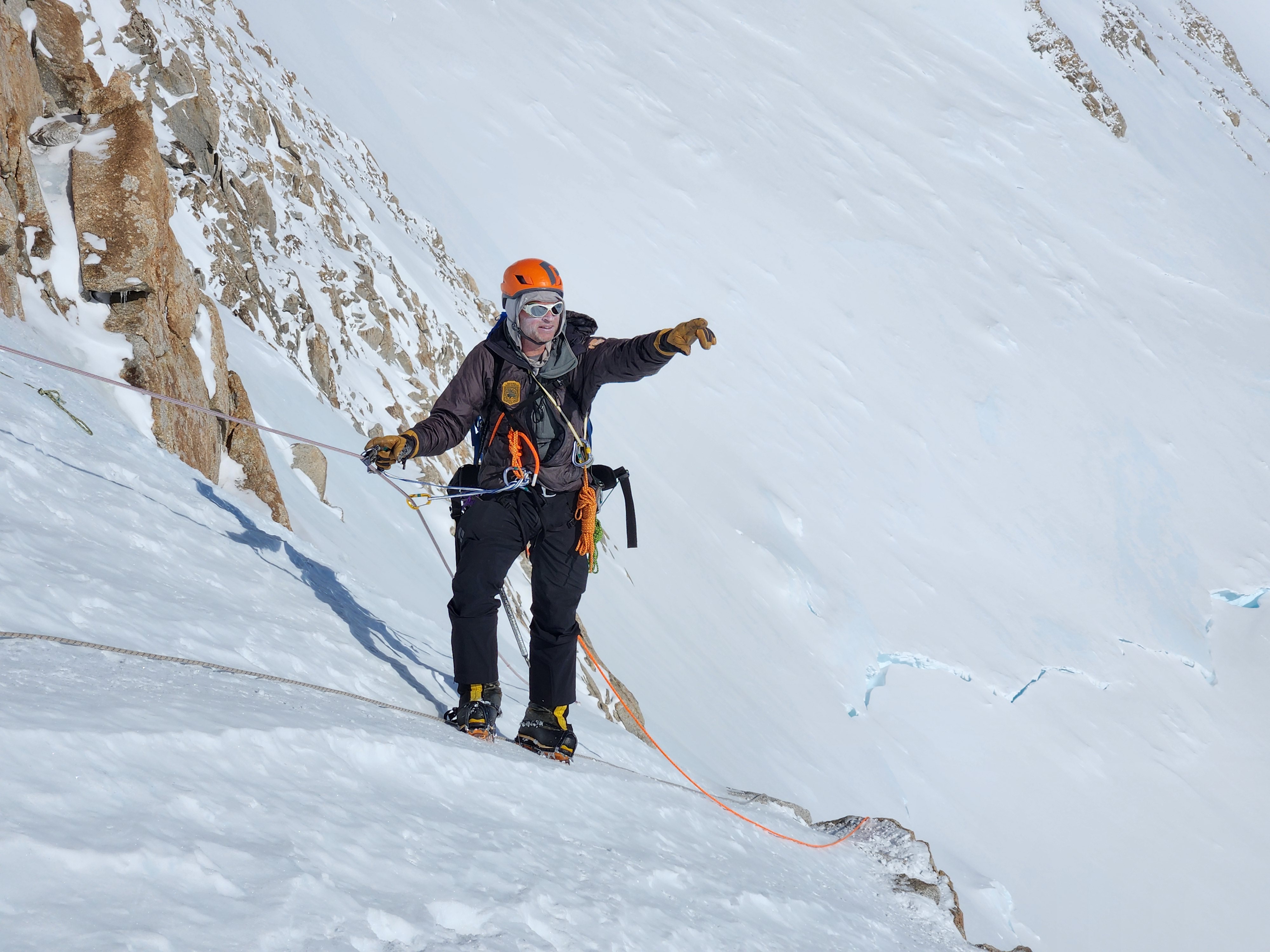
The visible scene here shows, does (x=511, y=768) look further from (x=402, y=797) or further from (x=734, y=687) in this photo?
(x=734, y=687)

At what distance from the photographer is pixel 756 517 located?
17078mm

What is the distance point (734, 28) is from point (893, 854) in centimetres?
3667

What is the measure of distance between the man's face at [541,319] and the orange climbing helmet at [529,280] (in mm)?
39

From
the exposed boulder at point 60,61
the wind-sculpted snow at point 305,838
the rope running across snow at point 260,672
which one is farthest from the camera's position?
the exposed boulder at point 60,61

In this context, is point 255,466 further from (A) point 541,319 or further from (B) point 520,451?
(A) point 541,319

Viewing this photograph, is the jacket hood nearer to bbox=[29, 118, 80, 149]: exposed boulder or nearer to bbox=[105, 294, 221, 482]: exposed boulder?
bbox=[105, 294, 221, 482]: exposed boulder

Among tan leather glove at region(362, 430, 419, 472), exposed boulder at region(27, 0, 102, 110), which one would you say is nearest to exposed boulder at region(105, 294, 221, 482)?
exposed boulder at region(27, 0, 102, 110)

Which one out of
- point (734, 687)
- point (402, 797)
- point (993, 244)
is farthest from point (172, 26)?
point (993, 244)

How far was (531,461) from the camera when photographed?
3768mm

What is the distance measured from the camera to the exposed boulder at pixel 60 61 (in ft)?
18.5

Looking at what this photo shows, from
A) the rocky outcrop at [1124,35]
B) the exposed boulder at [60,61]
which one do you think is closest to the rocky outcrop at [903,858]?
the exposed boulder at [60,61]

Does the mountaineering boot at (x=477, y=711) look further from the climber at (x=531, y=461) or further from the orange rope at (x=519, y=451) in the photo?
the orange rope at (x=519, y=451)

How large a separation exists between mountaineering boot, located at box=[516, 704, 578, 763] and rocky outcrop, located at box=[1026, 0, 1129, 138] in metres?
44.5

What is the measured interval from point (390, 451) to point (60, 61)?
14.2 ft
